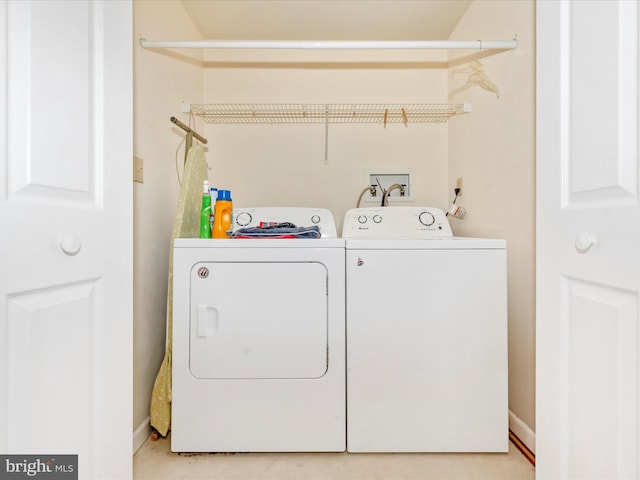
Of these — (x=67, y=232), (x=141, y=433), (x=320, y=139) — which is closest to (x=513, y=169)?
(x=320, y=139)

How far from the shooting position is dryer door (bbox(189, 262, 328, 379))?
4.49 feet

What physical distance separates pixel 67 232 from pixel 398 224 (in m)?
1.51

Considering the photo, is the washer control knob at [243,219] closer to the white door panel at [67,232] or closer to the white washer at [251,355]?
the white washer at [251,355]

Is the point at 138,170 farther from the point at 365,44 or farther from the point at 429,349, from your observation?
the point at 429,349

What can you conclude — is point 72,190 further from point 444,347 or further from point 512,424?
point 512,424

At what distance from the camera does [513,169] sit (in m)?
1.58

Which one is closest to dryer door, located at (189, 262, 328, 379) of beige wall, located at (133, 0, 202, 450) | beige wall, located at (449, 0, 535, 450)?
beige wall, located at (133, 0, 202, 450)

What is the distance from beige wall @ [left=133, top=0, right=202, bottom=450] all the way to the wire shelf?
0.38 meters

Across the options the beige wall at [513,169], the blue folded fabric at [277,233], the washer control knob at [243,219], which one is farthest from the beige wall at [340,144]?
the blue folded fabric at [277,233]
